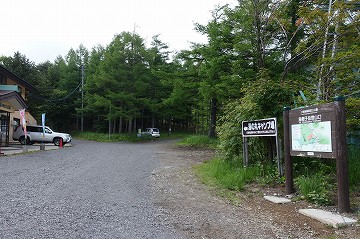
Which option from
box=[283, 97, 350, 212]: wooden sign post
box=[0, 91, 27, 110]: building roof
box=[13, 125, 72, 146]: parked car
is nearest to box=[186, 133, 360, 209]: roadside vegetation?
box=[283, 97, 350, 212]: wooden sign post

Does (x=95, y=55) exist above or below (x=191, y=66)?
above

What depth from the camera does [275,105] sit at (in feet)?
27.7

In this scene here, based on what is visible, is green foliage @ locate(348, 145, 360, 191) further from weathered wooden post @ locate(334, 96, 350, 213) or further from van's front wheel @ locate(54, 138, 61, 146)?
van's front wheel @ locate(54, 138, 61, 146)

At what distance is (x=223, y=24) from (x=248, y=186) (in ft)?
47.4

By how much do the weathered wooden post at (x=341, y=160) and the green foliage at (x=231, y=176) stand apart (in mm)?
2505

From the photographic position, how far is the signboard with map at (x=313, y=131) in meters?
5.01

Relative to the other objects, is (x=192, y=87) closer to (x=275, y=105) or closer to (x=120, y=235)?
(x=275, y=105)

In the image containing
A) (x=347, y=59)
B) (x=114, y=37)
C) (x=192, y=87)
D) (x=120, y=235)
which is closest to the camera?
(x=120, y=235)

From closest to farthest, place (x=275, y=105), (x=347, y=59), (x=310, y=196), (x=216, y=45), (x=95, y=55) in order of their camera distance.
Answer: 1. (x=310, y=196)
2. (x=347, y=59)
3. (x=275, y=105)
4. (x=216, y=45)
5. (x=95, y=55)

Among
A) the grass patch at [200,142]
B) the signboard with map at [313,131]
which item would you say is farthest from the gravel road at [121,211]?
the grass patch at [200,142]

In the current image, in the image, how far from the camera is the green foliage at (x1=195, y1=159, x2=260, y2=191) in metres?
7.17

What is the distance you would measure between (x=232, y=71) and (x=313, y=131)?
463 inches

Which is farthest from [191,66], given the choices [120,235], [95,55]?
[95,55]

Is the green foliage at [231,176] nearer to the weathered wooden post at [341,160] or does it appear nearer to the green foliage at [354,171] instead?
the green foliage at [354,171]
